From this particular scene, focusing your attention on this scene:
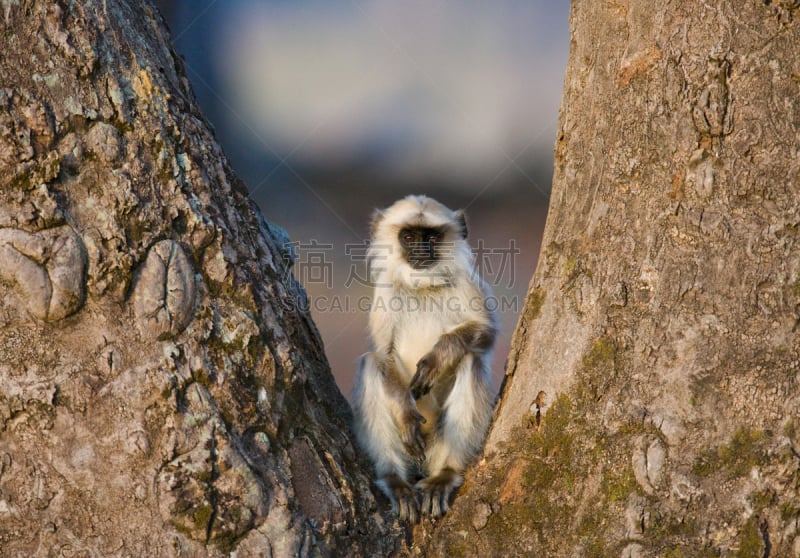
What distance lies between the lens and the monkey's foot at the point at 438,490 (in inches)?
115

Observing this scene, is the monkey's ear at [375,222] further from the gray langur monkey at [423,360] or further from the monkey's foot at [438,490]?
the monkey's foot at [438,490]

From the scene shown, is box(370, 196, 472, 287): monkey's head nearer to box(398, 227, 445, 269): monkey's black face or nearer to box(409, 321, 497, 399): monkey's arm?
box(398, 227, 445, 269): monkey's black face

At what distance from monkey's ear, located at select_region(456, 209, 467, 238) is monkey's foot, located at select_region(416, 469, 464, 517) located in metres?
1.21

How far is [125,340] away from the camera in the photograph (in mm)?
2139

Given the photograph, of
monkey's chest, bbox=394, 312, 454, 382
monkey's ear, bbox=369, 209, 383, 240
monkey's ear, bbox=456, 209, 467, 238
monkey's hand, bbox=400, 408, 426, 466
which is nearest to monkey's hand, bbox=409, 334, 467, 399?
monkey's hand, bbox=400, 408, 426, 466

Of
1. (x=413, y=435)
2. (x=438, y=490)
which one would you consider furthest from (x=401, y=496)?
(x=413, y=435)

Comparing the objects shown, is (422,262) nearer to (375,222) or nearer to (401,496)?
(375,222)

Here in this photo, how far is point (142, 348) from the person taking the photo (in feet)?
7.05

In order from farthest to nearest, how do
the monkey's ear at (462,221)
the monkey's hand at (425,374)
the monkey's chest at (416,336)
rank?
the monkey's ear at (462,221), the monkey's chest at (416,336), the monkey's hand at (425,374)

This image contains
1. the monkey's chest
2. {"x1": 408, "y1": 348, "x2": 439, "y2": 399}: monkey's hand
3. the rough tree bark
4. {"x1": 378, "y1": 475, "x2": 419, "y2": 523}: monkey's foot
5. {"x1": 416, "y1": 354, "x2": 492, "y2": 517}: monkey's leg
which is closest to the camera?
the rough tree bark

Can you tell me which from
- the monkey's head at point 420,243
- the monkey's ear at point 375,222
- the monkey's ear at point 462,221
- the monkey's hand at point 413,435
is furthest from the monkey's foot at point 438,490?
the monkey's ear at point 375,222

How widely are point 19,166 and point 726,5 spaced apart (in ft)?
6.15

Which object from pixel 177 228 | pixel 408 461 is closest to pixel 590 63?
pixel 177 228

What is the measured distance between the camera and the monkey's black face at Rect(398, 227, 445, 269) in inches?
152
